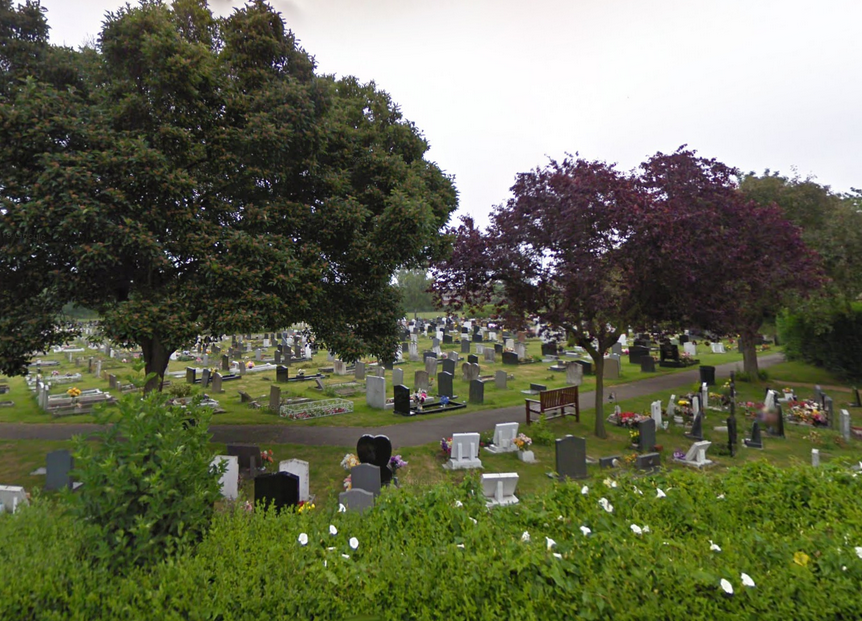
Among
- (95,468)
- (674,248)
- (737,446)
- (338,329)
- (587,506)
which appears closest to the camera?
(95,468)

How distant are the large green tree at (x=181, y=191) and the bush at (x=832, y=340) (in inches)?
766

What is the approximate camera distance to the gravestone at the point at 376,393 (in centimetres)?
1573

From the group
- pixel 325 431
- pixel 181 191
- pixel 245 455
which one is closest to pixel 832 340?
pixel 325 431

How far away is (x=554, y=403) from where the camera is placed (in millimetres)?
13922

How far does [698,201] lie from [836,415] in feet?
34.3

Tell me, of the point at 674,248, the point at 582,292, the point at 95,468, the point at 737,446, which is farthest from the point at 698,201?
the point at 95,468

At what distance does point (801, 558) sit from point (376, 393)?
13.7 meters

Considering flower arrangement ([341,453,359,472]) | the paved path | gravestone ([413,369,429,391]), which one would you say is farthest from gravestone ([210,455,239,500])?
gravestone ([413,369,429,391])

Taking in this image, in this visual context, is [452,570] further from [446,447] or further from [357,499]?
[446,447]

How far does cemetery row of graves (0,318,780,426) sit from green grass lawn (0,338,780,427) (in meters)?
0.05

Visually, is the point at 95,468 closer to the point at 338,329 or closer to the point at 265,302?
the point at 265,302

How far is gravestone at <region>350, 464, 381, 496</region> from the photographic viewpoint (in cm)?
747

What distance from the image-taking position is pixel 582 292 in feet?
36.3

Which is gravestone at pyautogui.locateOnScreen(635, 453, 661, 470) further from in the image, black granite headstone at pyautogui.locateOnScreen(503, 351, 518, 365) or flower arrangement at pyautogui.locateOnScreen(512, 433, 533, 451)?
black granite headstone at pyautogui.locateOnScreen(503, 351, 518, 365)
